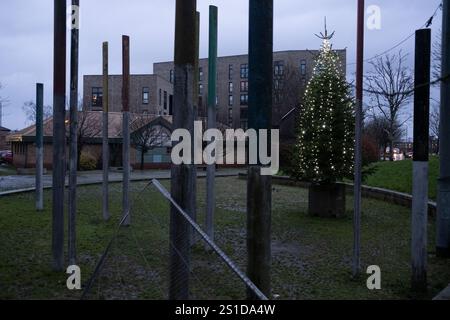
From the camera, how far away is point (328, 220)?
1401 centimetres

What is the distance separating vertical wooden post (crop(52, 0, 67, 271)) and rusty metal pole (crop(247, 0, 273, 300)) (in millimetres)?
3952

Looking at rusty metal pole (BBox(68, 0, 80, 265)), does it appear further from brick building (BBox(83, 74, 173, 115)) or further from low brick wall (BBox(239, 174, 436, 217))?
brick building (BBox(83, 74, 173, 115))

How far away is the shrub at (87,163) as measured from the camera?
43000 mm

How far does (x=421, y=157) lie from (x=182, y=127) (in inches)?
152

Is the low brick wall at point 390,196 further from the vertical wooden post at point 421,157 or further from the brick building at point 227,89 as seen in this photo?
the brick building at point 227,89

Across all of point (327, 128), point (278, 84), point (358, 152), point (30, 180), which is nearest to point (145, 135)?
point (30, 180)

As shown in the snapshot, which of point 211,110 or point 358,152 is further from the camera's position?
point 211,110

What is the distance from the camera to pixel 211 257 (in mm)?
8852

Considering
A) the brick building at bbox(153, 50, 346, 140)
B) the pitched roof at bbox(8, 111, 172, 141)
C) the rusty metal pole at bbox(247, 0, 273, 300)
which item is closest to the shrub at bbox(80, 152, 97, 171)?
the pitched roof at bbox(8, 111, 172, 141)

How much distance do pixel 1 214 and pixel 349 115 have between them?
9461mm

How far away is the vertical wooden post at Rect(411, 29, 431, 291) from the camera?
713 cm

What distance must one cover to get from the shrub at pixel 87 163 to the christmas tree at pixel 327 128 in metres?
31.2

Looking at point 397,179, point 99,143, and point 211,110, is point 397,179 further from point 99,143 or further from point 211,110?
point 99,143
